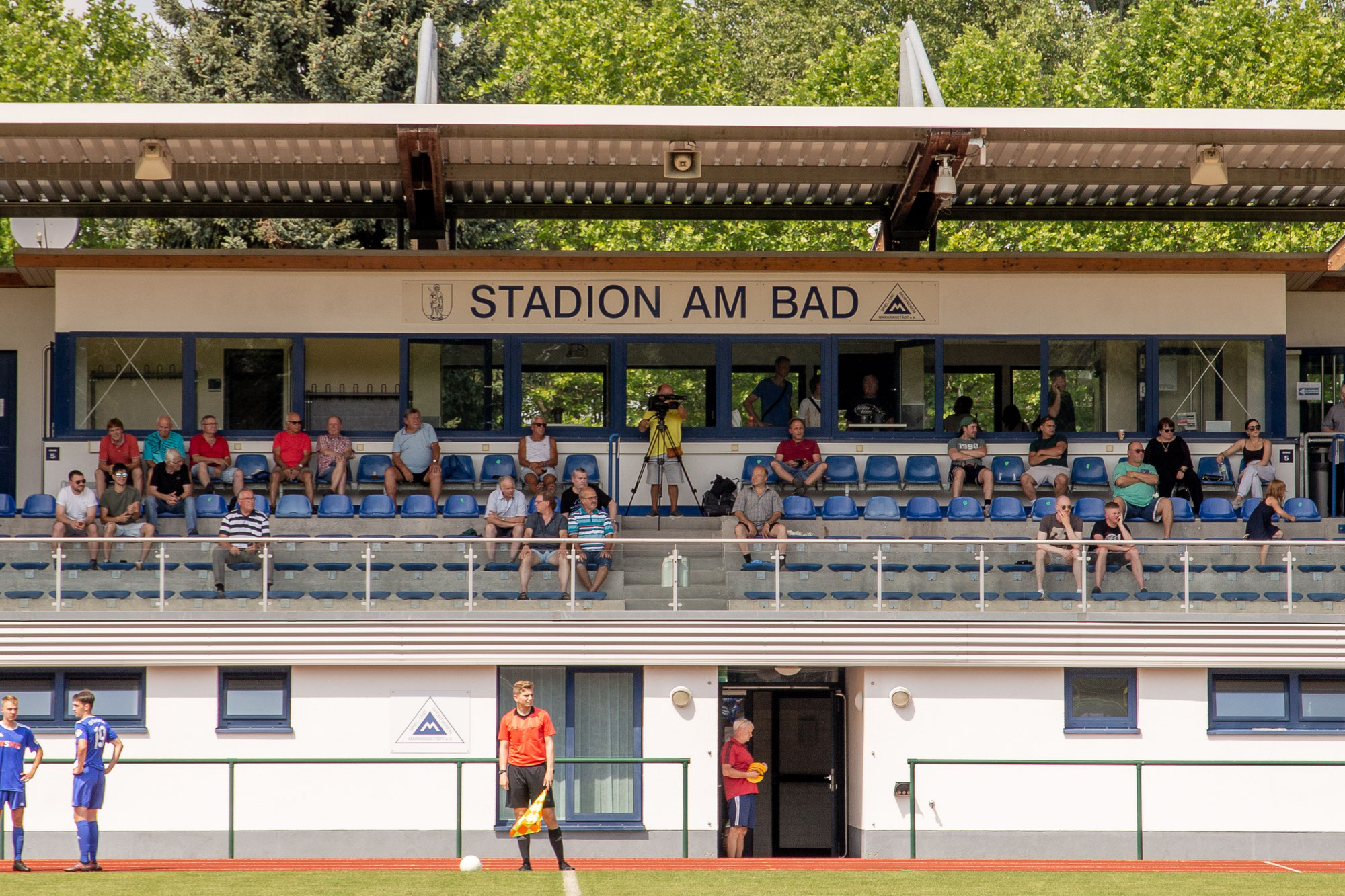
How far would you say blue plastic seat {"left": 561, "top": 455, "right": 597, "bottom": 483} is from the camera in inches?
753

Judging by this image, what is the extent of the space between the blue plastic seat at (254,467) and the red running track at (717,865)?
17.9 feet

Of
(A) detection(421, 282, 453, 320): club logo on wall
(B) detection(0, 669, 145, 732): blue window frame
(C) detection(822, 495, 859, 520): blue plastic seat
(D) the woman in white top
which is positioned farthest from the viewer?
(A) detection(421, 282, 453, 320): club logo on wall

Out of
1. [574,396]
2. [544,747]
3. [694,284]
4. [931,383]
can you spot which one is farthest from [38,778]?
[931,383]

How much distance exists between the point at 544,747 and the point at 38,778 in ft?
17.2

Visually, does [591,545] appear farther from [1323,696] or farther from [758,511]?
[1323,696]

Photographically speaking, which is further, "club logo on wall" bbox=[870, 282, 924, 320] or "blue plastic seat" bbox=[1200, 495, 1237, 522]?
"club logo on wall" bbox=[870, 282, 924, 320]

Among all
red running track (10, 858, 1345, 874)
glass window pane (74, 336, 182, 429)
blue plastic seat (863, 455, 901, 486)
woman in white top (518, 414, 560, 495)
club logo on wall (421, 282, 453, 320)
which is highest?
club logo on wall (421, 282, 453, 320)

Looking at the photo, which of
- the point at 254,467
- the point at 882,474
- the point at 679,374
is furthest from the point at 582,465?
the point at 254,467

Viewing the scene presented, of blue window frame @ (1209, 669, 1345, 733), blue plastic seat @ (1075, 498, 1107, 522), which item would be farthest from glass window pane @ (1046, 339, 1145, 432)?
blue window frame @ (1209, 669, 1345, 733)

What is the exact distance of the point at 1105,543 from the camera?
15.1 metres

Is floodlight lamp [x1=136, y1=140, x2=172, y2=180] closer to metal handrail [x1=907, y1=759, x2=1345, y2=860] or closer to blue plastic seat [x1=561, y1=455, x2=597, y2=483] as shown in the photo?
blue plastic seat [x1=561, y1=455, x2=597, y2=483]

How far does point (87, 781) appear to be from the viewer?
12.7m

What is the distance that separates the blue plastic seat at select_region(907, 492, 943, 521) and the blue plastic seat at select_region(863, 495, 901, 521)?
147mm

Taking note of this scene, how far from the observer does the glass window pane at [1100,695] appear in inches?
619
